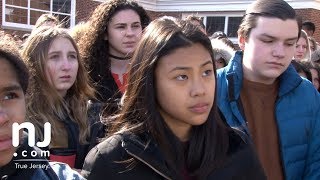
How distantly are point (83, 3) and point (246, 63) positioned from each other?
16.6 m

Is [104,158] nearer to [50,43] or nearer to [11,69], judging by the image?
[11,69]

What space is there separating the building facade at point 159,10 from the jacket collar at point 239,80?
1363 centimetres

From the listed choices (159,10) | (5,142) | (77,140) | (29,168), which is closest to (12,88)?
(5,142)

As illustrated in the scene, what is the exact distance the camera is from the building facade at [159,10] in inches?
658

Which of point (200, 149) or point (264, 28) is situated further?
point (264, 28)

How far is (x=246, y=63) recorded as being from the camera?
99.7 inches

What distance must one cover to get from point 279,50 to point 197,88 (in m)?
0.81

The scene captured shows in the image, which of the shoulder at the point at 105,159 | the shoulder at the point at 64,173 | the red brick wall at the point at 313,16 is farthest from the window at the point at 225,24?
the shoulder at the point at 64,173

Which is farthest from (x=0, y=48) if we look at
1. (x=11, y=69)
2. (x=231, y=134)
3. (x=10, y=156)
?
(x=231, y=134)

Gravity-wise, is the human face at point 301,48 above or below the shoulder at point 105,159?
above

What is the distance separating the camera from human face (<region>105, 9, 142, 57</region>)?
133 inches

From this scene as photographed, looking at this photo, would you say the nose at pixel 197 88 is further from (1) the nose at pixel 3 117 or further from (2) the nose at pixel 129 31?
(2) the nose at pixel 129 31

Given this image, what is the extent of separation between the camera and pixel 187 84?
71.4 inches

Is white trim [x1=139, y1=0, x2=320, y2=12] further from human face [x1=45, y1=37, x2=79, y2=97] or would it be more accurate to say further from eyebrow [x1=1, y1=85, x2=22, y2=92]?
eyebrow [x1=1, y1=85, x2=22, y2=92]
